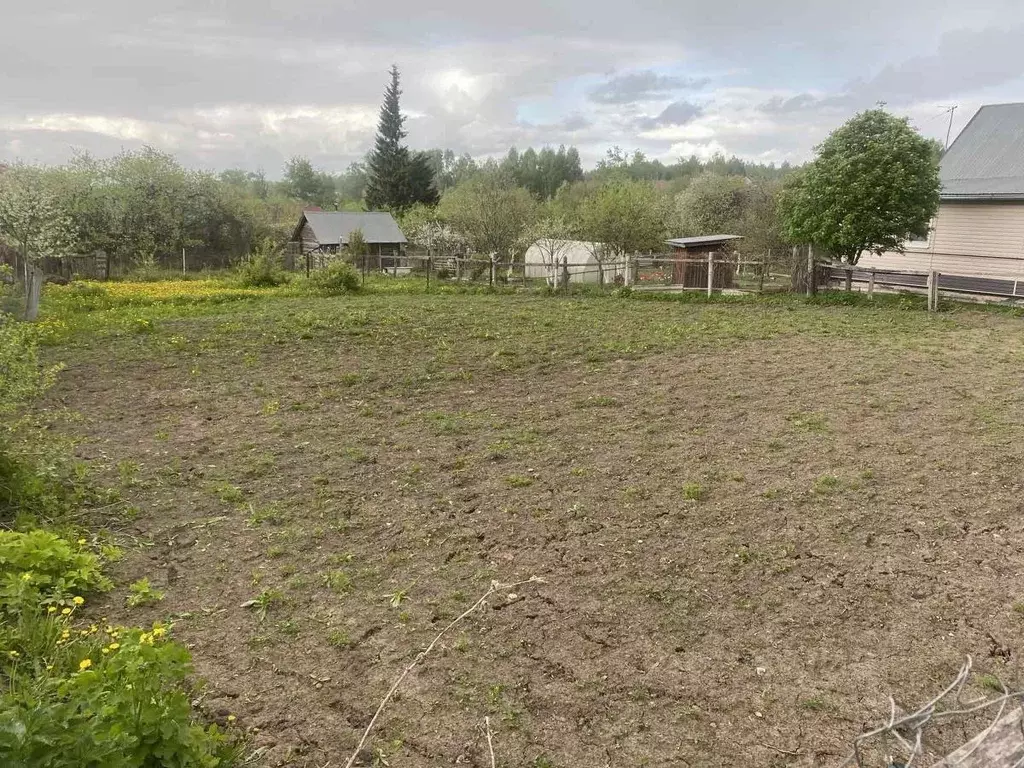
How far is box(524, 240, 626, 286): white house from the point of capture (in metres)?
21.6

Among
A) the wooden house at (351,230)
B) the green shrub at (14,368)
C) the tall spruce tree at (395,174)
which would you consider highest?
the tall spruce tree at (395,174)

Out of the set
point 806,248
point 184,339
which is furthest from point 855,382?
point 806,248

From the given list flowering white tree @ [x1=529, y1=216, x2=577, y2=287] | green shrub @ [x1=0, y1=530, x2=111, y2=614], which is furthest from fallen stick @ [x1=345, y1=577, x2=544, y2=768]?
flowering white tree @ [x1=529, y1=216, x2=577, y2=287]

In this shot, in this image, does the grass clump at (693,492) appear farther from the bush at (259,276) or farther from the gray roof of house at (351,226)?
the gray roof of house at (351,226)

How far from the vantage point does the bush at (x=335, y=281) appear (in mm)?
18078

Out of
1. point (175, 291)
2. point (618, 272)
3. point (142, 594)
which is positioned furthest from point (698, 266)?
point (142, 594)

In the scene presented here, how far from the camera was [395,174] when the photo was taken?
140 feet

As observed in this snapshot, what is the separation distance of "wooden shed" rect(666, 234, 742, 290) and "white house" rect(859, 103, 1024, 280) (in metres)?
4.29

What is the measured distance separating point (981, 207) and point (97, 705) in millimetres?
21989

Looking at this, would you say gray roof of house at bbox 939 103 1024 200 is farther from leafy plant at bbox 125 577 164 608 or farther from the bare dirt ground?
leafy plant at bbox 125 577 164 608

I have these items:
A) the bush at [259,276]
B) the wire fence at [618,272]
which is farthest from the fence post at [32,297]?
the wire fence at [618,272]

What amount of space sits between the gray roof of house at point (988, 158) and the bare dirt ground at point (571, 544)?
1137 centimetres

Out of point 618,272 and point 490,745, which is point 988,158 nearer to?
point 618,272

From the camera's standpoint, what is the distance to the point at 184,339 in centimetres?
1088
